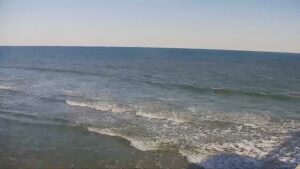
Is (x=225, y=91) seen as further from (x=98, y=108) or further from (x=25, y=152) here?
(x=25, y=152)

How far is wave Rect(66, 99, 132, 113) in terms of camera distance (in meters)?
21.7

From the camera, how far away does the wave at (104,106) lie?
2173cm

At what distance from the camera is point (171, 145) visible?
579 inches

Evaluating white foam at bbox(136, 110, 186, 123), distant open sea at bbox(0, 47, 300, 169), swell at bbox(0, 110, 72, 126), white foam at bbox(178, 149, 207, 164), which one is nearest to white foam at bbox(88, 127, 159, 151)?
distant open sea at bbox(0, 47, 300, 169)

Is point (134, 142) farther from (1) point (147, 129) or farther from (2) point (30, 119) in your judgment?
(2) point (30, 119)

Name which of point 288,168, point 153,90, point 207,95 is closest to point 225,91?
point 207,95

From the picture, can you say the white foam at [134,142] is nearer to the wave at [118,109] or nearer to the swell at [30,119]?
the swell at [30,119]

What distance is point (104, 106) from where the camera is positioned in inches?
898

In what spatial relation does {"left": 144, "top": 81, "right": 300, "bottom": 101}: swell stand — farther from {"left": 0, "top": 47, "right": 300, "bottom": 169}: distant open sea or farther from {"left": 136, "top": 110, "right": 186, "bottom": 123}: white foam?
{"left": 136, "top": 110, "right": 186, "bottom": 123}: white foam

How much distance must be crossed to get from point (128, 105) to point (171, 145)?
29.5ft

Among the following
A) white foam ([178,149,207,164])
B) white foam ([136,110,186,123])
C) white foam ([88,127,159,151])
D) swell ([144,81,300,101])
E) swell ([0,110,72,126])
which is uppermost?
swell ([144,81,300,101])

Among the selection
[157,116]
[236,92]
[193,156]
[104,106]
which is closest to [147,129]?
Answer: [157,116]

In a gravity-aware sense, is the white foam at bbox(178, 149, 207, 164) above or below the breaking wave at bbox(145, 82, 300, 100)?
below

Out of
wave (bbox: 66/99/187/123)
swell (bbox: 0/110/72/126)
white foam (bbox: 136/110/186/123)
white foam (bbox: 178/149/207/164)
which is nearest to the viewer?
white foam (bbox: 178/149/207/164)
